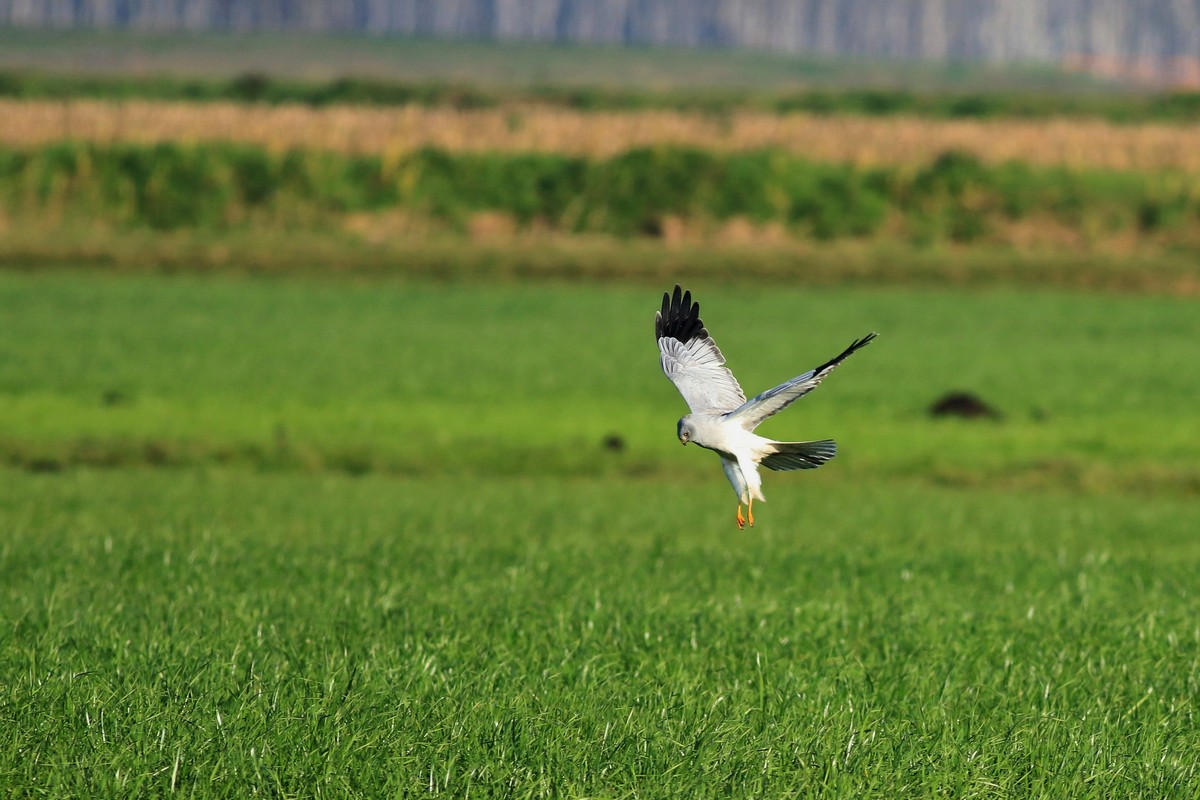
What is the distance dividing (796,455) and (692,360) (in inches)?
52.0

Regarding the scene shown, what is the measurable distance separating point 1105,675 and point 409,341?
20.9 m

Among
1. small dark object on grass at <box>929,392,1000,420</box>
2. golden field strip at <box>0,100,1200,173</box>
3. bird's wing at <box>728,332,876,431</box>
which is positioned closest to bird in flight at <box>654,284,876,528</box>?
bird's wing at <box>728,332,876,431</box>

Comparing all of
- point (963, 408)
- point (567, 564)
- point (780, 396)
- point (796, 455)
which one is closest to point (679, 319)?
point (796, 455)

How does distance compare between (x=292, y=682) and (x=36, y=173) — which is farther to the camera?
(x=36, y=173)

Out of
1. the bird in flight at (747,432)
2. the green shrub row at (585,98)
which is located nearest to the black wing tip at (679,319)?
the bird in flight at (747,432)

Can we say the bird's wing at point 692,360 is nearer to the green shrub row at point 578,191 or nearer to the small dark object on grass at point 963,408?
the small dark object on grass at point 963,408

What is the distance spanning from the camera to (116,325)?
29.7 meters

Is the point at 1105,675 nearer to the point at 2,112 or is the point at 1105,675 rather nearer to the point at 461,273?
the point at 461,273

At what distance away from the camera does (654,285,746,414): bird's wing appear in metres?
6.40

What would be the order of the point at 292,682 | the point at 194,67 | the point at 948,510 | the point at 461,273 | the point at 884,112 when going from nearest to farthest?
the point at 292,682
the point at 948,510
the point at 461,273
the point at 884,112
the point at 194,67

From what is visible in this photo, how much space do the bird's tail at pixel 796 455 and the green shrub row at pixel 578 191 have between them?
127 feet

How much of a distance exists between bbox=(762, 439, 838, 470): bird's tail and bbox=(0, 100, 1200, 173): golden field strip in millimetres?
42235

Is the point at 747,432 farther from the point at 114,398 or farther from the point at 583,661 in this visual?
the point at 114,398

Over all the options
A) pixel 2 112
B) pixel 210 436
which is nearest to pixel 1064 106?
pixel 2 112
